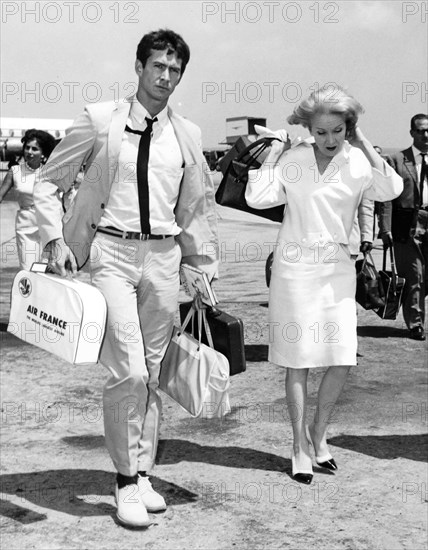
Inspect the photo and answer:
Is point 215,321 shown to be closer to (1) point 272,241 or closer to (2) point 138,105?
(2) point 138,105

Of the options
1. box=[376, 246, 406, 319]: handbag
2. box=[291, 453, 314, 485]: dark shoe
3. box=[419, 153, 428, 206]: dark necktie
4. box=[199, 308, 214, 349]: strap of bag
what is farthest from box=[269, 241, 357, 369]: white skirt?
box=[419, 153, 428, 206]: dark necktie

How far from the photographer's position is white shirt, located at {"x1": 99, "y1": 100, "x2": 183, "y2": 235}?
4.43 metres

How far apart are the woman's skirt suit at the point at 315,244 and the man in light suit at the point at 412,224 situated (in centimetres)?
337

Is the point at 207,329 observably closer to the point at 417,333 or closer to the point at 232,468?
the point at 232,468

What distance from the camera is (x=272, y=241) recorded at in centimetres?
1939

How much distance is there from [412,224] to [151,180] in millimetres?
4684

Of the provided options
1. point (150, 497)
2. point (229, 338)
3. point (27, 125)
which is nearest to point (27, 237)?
point (229, 338)

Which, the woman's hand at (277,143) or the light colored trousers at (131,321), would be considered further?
the woman's hand at (277,143)

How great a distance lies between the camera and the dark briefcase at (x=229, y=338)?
488 centimetres

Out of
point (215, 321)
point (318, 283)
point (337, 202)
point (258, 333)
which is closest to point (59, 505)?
point (215, 321)

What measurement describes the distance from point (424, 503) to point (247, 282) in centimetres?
795

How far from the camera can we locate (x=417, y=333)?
→ 8.89m

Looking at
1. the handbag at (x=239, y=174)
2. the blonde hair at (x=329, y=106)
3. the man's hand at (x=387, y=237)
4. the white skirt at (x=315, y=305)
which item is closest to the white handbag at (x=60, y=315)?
the handbag at (x=239, y=174)

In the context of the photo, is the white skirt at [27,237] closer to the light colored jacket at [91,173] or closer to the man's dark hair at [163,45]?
the light colored jacket at [91,173]
